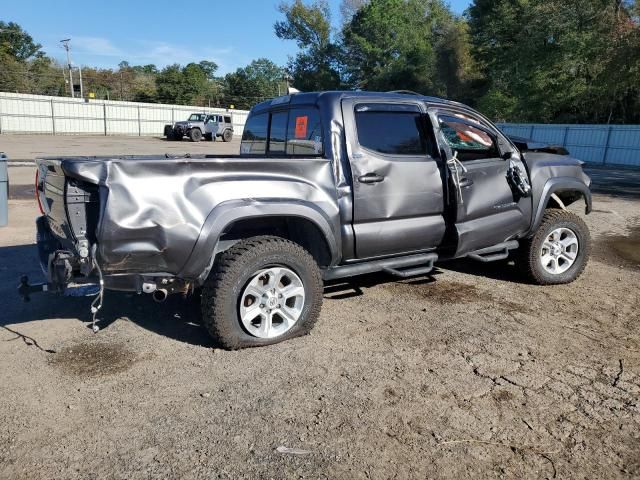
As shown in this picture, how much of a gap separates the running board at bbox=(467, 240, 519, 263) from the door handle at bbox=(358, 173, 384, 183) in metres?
1.33

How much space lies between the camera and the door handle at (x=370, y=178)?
4.04 metres

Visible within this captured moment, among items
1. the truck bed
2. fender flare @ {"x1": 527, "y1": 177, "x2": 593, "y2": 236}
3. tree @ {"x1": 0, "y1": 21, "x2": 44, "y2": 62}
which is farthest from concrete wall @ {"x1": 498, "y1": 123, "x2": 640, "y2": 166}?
tree @ {"x1": 0, "y1": 21, "x2": 44, "y2": 62}

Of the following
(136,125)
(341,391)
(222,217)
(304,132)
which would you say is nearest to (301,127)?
(304,132)

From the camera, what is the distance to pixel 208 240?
11.2ft

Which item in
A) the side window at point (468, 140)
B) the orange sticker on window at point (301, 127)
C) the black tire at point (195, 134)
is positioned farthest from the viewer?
the black tire at point (195, 134)

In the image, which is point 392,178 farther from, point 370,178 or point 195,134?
point 195,134

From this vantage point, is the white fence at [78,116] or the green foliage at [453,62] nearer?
the green foliage at [453,62]

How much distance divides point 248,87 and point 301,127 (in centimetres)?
8434

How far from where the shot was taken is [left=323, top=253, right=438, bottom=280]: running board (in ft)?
13.6

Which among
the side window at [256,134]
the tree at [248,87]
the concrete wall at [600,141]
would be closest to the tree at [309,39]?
the tree at [248,87]

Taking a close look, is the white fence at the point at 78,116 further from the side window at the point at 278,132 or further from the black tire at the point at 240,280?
the black tire at the point at 240,280

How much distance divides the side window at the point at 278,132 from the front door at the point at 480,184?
1.37 metres

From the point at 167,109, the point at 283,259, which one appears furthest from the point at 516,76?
the point at 283,259

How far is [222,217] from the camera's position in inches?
136
